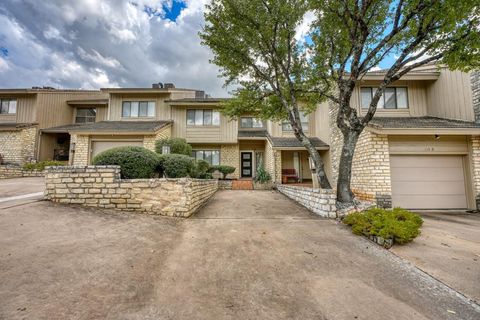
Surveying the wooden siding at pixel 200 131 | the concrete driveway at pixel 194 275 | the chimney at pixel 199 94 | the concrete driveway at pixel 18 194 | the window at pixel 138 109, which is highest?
the chimney at pixel 199 94

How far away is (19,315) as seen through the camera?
1.73 metres

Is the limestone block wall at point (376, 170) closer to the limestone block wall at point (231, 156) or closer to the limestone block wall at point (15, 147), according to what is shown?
the limestone block wall at point (231, 156)

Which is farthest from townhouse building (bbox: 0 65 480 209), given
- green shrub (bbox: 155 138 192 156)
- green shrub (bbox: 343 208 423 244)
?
green shrub (bbox: 343 208 423 244)

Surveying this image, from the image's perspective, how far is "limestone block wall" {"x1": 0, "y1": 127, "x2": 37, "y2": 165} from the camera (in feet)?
45.0

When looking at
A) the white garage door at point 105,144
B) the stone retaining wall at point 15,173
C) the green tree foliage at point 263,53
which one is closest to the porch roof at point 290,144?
the green tree foliage at point 263,53

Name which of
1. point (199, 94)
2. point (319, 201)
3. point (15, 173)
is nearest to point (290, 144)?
point (319, 201)

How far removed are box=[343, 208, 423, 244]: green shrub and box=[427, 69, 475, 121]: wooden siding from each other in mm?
7633

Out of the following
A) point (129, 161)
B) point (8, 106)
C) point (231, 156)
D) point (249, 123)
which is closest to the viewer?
point (129, 161)

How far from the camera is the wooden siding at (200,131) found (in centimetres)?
1531

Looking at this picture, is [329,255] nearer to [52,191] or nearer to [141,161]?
[141,161]

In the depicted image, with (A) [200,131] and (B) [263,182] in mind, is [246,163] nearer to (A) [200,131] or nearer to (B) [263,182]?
(B) [263,182]

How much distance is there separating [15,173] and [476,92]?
2376 centimetres

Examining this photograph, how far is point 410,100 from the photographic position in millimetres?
10531

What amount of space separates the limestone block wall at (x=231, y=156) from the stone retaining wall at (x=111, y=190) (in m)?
10.6
